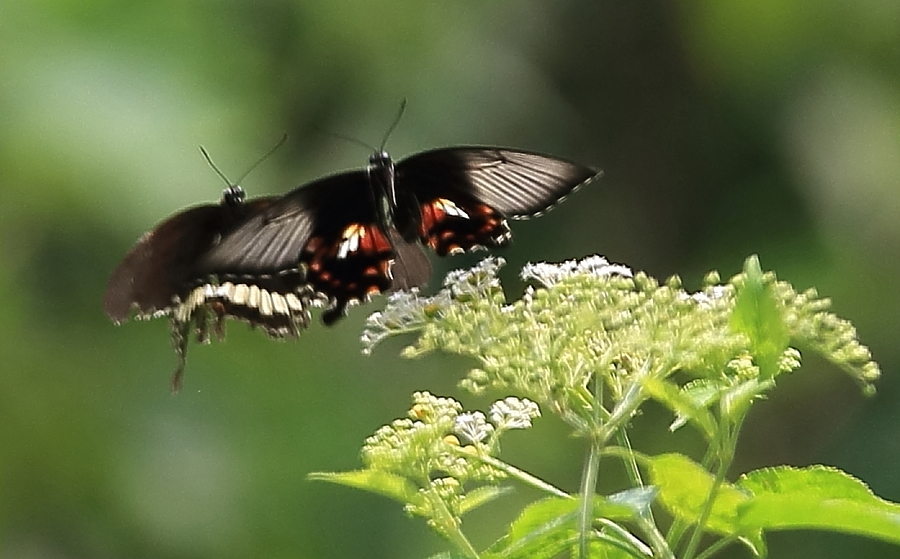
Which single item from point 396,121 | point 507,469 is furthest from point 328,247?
point 396,121

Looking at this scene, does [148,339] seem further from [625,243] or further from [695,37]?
[695,37]

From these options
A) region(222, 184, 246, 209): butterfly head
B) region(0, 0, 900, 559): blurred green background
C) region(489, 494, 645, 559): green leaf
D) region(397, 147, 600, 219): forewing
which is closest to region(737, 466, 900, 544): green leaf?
region(489, 494, 645, 559): green leaf

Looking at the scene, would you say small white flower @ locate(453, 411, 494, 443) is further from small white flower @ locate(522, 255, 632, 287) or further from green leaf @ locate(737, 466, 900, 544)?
green leaf @ locate(737, 466, 900, 544)

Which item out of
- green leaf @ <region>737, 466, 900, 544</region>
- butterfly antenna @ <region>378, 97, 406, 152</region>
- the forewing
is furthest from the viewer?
butterfly antenna @ <region>378, 97, 406, 152</region>

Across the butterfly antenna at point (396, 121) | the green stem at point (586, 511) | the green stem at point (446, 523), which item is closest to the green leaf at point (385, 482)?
the green stem at point (446, 523)

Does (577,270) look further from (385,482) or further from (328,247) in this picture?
(328,247)
